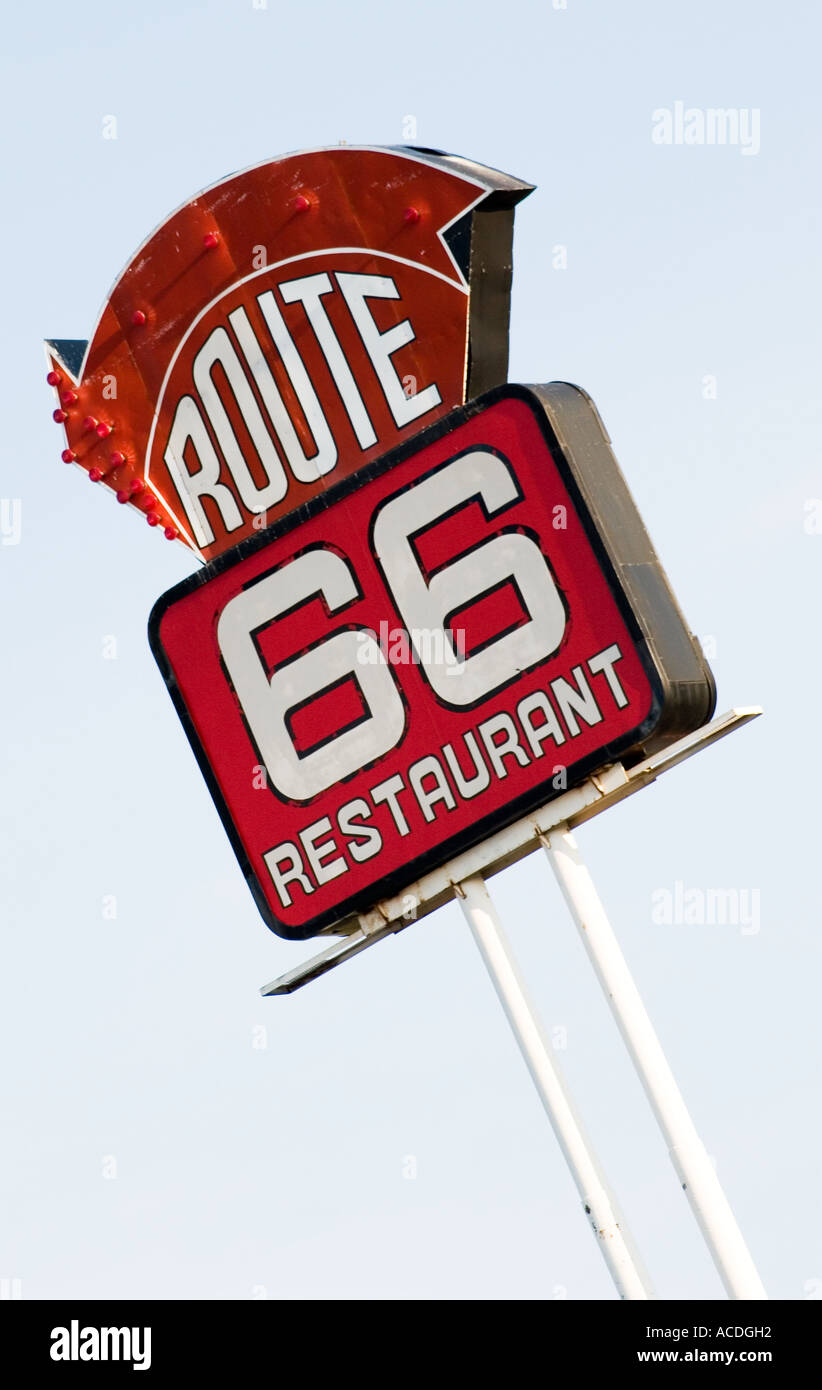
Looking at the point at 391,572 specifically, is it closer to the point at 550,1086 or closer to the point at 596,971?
the point at 596,971

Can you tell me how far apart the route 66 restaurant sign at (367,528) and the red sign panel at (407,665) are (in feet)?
0.09

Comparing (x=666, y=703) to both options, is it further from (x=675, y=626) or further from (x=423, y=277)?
(x=423, y=277)

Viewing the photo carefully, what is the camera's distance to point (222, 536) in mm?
30188

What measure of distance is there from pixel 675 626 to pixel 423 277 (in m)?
4.29

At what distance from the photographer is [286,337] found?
96.6 feet

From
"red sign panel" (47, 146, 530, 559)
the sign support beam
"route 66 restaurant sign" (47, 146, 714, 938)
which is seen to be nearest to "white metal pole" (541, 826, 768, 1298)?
the sign support beam

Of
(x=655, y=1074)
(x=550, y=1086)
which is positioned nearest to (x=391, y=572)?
(x=550, y=1086)

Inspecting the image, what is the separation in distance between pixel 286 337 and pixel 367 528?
2.24 m

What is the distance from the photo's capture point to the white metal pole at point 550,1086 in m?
26.8

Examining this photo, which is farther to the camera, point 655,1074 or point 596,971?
point 596,971

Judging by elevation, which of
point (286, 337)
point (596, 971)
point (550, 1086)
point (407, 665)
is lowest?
point (550, 1086)

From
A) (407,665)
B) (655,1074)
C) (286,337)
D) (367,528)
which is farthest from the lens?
(286,337)
